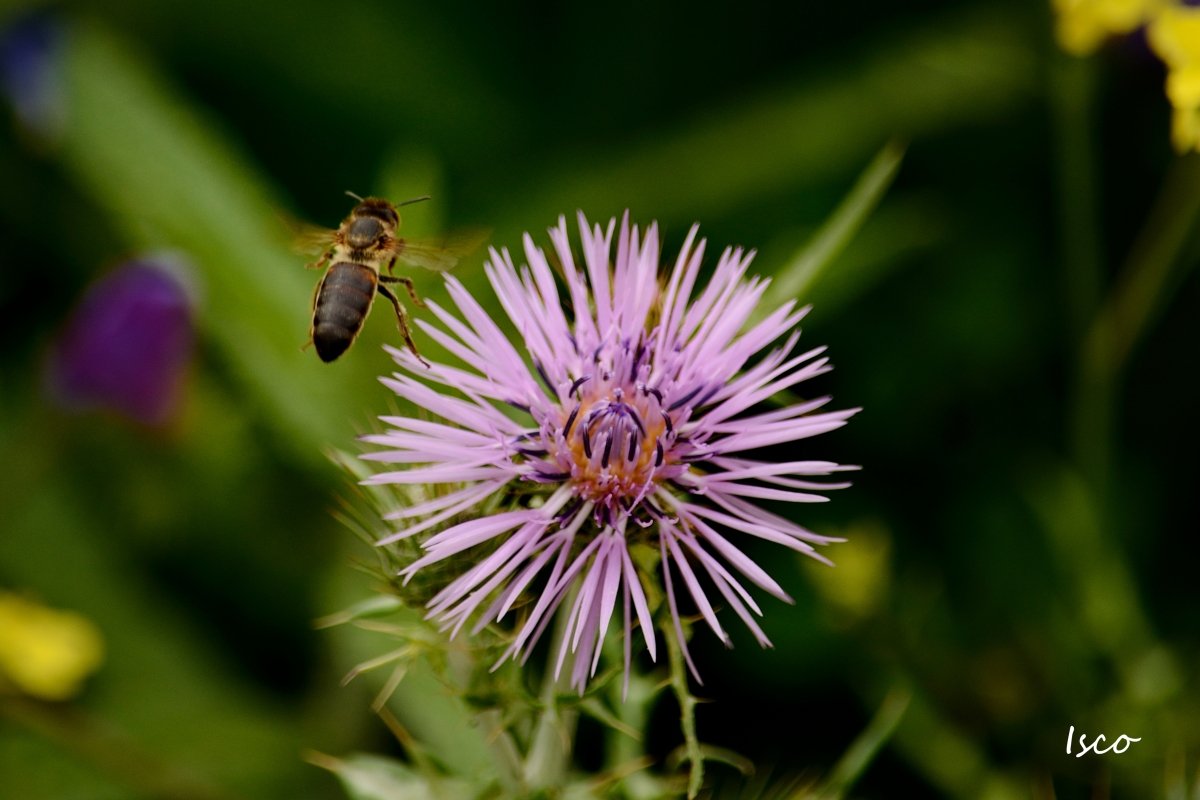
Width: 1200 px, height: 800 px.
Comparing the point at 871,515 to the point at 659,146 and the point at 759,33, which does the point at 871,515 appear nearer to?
the point at 659,146

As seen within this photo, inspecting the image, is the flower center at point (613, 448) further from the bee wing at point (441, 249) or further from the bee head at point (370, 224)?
the bee head at point (370, 224)

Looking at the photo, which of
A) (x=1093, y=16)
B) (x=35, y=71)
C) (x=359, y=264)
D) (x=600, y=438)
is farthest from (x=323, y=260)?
(x=35, y=71)

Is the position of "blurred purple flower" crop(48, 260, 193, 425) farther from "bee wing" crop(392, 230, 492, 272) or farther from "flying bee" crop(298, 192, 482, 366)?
"bee wing" crop(392, 230, 492, 272)

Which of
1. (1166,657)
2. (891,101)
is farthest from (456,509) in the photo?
(891,101)

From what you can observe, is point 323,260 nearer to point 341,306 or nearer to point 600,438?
point 341,306
